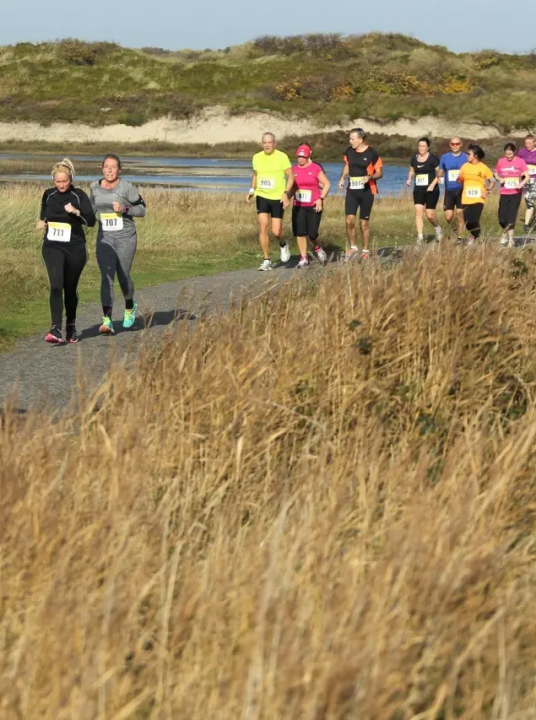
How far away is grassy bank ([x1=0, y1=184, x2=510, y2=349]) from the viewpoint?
44.7ft

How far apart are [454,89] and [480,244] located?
285ft

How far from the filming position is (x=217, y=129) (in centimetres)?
7875

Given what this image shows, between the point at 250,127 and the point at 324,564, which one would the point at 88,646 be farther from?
the point at 250,127

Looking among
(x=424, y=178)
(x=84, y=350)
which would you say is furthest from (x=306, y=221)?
(x=84, y=350)

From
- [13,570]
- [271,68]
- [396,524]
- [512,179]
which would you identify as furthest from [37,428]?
[271,68]

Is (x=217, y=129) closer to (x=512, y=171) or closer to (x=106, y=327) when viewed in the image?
(x=512, y=171)

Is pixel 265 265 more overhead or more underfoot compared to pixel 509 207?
more underfoot

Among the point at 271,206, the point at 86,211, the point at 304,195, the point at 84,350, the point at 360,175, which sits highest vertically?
the point at 86,211

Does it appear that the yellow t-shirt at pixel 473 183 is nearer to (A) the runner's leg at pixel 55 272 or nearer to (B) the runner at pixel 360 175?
(B) the runner at pixel 360 175

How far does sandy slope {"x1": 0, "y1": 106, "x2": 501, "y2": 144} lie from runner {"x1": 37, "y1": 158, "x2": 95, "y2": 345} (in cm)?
6780

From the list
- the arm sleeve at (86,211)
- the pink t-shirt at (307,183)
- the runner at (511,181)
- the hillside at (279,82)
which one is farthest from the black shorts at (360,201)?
the hillside at (279,82)

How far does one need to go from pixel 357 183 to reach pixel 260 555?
13.4 meters

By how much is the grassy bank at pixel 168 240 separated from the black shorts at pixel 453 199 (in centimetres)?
249

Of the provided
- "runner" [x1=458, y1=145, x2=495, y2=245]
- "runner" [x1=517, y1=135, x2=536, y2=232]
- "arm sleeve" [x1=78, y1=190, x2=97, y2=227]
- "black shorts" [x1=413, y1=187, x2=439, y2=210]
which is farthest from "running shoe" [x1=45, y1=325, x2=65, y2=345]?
"runner" [x1=517, y1=135, x2=536, y2=232]
